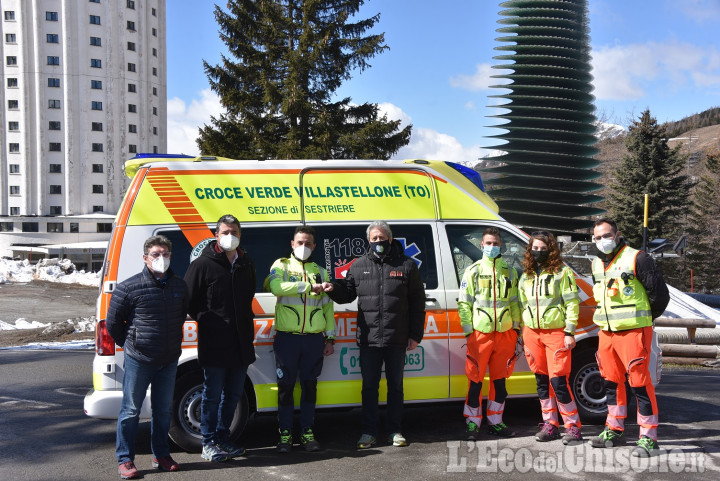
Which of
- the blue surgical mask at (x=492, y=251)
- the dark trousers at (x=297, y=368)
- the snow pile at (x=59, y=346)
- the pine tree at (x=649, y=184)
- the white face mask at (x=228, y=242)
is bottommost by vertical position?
the snow pile at (x=59, y=346)

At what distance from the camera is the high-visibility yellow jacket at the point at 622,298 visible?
16.8 feet

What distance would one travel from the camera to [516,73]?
21.8 meters

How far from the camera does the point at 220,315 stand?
192 inches

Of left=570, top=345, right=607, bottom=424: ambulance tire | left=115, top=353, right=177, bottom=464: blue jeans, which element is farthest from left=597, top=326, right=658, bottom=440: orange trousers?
left=115, top=353, right=177, bottom=464: blue jeans

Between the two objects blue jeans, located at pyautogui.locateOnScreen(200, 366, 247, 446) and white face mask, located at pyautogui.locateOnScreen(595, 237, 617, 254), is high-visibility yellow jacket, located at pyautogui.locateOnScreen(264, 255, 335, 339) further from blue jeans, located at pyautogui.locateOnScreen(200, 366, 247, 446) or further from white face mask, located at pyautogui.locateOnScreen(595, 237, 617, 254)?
white face mask, located at pyautogui.locateOnScreen(595, 237, 617, 254)

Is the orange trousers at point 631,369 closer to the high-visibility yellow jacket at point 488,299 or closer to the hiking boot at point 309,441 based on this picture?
the high-visibility yellow jacket at point 488,299

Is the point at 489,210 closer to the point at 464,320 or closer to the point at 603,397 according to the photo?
the point at 464,320

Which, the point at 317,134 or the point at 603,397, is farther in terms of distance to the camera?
the point at 317,134

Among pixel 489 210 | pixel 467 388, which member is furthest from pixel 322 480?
pixel 489 210

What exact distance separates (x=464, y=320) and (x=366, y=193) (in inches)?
56.6

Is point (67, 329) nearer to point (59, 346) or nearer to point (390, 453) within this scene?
point (59, 346)

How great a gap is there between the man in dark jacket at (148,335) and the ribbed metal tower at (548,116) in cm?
1795

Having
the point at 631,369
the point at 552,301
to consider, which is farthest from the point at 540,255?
the point at 631,369

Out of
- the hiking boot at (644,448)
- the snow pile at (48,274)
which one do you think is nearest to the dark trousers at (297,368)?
the hiking boot at (644,448)
